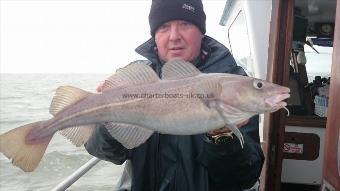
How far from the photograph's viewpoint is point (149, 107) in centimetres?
232

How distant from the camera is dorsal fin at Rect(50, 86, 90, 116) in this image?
2.52 m

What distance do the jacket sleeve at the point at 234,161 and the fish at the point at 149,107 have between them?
0.26 m

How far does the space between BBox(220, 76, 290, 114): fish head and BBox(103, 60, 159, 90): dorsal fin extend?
445 mm

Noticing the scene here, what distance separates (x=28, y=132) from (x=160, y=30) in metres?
1.27

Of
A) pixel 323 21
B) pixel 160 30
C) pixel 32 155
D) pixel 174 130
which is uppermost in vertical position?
pixel 323 21

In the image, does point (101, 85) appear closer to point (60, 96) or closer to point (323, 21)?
point (60, 96)

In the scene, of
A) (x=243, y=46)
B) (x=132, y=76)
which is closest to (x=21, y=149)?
(x=132, y=76)

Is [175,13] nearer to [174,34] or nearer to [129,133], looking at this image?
[174,34]

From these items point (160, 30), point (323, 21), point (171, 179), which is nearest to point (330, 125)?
point (171, 179)

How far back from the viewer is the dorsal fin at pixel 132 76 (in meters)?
2.43

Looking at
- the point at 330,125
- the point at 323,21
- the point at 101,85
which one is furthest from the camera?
the point at 323,21

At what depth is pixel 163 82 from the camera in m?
2.37

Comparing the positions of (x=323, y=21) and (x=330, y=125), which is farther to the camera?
(x=323, y=21)

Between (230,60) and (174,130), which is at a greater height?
(230,60)
